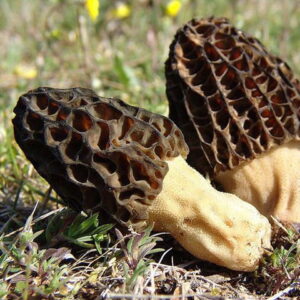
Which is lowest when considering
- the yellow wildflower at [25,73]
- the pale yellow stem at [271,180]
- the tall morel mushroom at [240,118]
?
the pale yellow stem at [271,180]

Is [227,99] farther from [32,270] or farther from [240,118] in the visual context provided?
[32,270]

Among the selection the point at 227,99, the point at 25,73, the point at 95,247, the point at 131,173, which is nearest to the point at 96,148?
the point at 131,173

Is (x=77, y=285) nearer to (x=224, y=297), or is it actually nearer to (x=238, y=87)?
(x=224, y=297)

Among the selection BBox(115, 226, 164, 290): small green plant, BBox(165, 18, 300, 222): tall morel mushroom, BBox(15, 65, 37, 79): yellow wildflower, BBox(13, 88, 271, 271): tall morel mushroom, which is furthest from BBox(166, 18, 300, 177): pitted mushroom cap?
BBox(15, 65, 37, 79): yellow wildflower

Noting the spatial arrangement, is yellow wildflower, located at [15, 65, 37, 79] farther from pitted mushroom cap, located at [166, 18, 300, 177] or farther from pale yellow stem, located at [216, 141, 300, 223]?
pale yellow stem, located at [216, 141, 300, 223]

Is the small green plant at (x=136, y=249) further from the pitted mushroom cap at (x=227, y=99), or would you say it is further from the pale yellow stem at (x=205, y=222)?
the pitted mushroom cap at (x=227, y=99)

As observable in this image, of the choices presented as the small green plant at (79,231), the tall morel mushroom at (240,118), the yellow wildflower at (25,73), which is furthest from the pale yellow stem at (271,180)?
the yellow wildflower at (25,73)

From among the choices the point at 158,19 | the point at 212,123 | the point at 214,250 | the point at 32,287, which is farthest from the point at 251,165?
the point at 158,19
